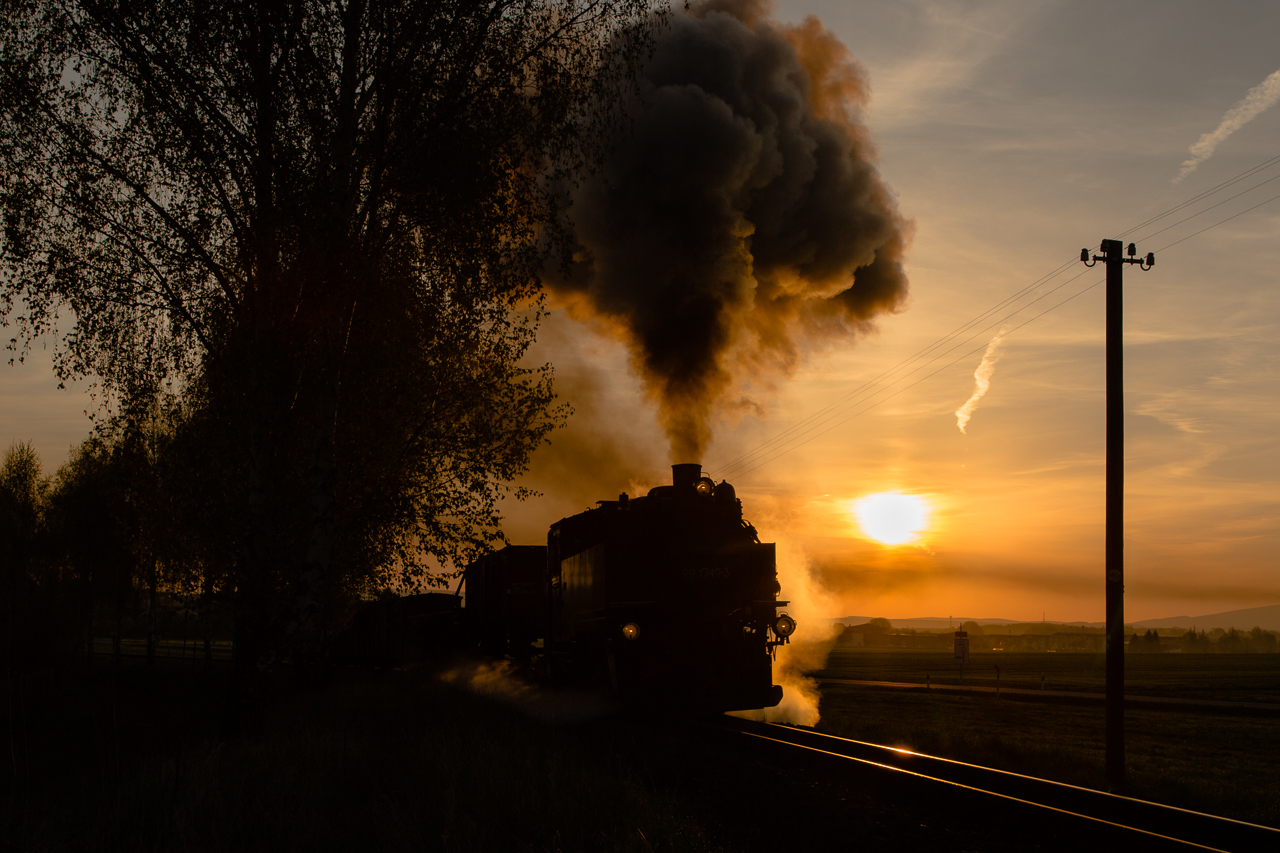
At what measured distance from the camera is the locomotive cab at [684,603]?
521 inches

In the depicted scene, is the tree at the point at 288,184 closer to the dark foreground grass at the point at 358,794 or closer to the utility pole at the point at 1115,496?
the dark foreground grass at the point at 358,794

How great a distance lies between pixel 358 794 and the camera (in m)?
7.75

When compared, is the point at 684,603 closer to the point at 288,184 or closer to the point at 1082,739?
the point at 288,184

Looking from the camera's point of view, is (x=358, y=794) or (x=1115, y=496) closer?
(x=358, y=794)

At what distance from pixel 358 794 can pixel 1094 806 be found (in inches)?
228

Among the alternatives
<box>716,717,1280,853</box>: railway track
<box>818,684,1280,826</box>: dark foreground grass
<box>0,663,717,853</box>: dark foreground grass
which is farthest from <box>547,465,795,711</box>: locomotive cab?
<box>716,717,1280,853</box>: railway track

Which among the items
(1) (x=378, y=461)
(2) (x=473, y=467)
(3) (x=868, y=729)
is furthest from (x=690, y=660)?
(1) (x=378, y=461)

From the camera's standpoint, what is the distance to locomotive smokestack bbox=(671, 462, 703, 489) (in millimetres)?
14422

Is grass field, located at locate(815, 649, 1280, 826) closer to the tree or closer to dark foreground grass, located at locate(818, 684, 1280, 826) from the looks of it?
dark foreground grass, located at locate(818, 684, 1280, 826)

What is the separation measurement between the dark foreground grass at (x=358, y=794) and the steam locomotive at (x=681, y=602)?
60.6 inches

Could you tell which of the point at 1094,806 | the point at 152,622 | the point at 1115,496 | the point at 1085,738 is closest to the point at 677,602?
the point at 1115,496

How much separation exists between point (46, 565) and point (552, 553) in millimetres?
32921

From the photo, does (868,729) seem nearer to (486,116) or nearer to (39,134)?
(486,116)

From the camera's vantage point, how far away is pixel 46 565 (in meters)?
39.9
